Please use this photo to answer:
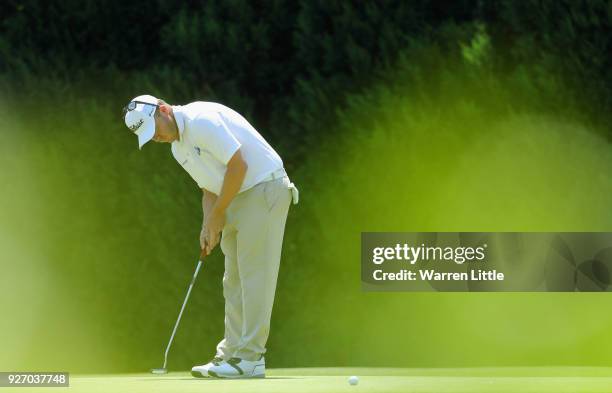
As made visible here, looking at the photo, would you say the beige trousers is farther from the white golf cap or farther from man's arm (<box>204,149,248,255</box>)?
the white golf cap

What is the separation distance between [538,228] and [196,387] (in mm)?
4139

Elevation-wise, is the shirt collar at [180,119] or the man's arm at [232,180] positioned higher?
the shirt collar at [180,119]

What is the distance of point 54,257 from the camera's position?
1069cm

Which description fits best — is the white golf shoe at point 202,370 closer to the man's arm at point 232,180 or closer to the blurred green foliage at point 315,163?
the man's arm at point 232,180

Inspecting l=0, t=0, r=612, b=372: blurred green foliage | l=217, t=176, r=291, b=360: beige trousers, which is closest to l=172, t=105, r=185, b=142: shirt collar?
l=217, t=176, r=291, b=360: beige trousers

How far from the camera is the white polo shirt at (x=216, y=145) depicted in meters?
6.40

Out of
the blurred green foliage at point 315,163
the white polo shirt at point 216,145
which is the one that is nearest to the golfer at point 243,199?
the white polo shirt at point 216,145

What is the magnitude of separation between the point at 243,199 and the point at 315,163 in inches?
141

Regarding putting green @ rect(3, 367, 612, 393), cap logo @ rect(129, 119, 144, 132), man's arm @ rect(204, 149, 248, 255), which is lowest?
putting green @ rect(3, 367, 612, 393)

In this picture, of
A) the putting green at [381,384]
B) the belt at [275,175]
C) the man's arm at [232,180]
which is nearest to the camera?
the putting green at [381,384]

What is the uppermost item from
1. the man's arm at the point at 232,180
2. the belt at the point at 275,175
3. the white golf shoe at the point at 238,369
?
the belt at the point at 275,175

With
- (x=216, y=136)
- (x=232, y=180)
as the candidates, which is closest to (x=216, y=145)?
(x=216, y=136)

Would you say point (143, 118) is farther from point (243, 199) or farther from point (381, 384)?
point (381, 384)

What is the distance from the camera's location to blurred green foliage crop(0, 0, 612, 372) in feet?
30.6
